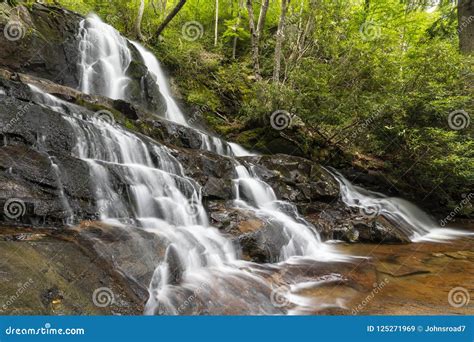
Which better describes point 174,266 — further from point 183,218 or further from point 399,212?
point 399,212

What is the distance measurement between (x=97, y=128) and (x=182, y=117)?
6232 mm

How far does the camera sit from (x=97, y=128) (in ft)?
22.5

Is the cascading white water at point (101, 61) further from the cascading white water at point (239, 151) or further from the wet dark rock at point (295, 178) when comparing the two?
the wet dark rock at point (295, 178)

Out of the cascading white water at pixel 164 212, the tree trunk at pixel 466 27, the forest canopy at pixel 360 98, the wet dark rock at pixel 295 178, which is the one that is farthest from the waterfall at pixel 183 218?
the tree trunk at pixel 466 27

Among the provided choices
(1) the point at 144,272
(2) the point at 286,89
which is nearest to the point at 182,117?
(2) the point at 286,89

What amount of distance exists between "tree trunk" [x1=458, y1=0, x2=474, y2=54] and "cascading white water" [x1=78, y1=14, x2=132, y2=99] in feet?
36.2

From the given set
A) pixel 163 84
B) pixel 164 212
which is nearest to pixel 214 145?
pixel 164 212

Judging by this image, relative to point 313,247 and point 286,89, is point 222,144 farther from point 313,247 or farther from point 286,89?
point 313,247

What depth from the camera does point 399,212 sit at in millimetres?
9914

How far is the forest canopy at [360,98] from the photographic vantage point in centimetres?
955

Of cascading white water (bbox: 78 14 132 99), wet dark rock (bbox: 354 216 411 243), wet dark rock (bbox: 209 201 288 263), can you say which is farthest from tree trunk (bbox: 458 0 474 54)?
cascading white water (bbox: 78 14 132 99)

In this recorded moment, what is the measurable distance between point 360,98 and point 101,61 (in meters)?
8.55

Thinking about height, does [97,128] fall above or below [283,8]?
below

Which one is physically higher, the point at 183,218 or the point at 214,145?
the point at 214,145
